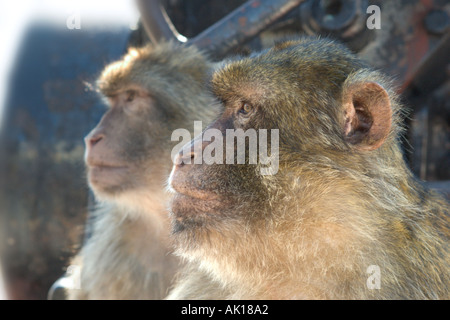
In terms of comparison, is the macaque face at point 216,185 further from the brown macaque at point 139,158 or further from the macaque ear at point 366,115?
the brown macaque at point 139,158

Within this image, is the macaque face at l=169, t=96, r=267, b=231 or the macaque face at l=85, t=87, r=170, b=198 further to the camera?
the macaque face at l=85, t=87, r=170, b=198

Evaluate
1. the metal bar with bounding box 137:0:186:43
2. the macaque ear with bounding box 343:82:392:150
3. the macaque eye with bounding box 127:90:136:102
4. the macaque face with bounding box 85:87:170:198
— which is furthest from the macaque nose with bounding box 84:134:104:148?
the macaque ear with bounding box 343:82:392:150

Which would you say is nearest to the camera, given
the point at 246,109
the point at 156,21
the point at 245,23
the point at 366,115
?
the point at 366,115

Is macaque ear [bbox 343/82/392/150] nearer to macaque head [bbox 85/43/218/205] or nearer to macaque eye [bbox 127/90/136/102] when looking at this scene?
macaque head [bbox 85/43/218/205]

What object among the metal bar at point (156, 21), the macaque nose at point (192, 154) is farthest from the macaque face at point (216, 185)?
the metal bar at point (156, 21)

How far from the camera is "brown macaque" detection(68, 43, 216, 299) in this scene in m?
2.81

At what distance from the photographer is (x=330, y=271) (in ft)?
5.92

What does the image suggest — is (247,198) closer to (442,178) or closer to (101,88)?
(101,88)

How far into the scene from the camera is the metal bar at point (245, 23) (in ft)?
8.96

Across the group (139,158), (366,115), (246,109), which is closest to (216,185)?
(246,109)

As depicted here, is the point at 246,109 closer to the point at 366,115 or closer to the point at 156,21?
the point at 366,115

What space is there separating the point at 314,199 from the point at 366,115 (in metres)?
0.29

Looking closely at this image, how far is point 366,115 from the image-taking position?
5.82 ft

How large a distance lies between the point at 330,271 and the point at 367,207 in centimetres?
22
